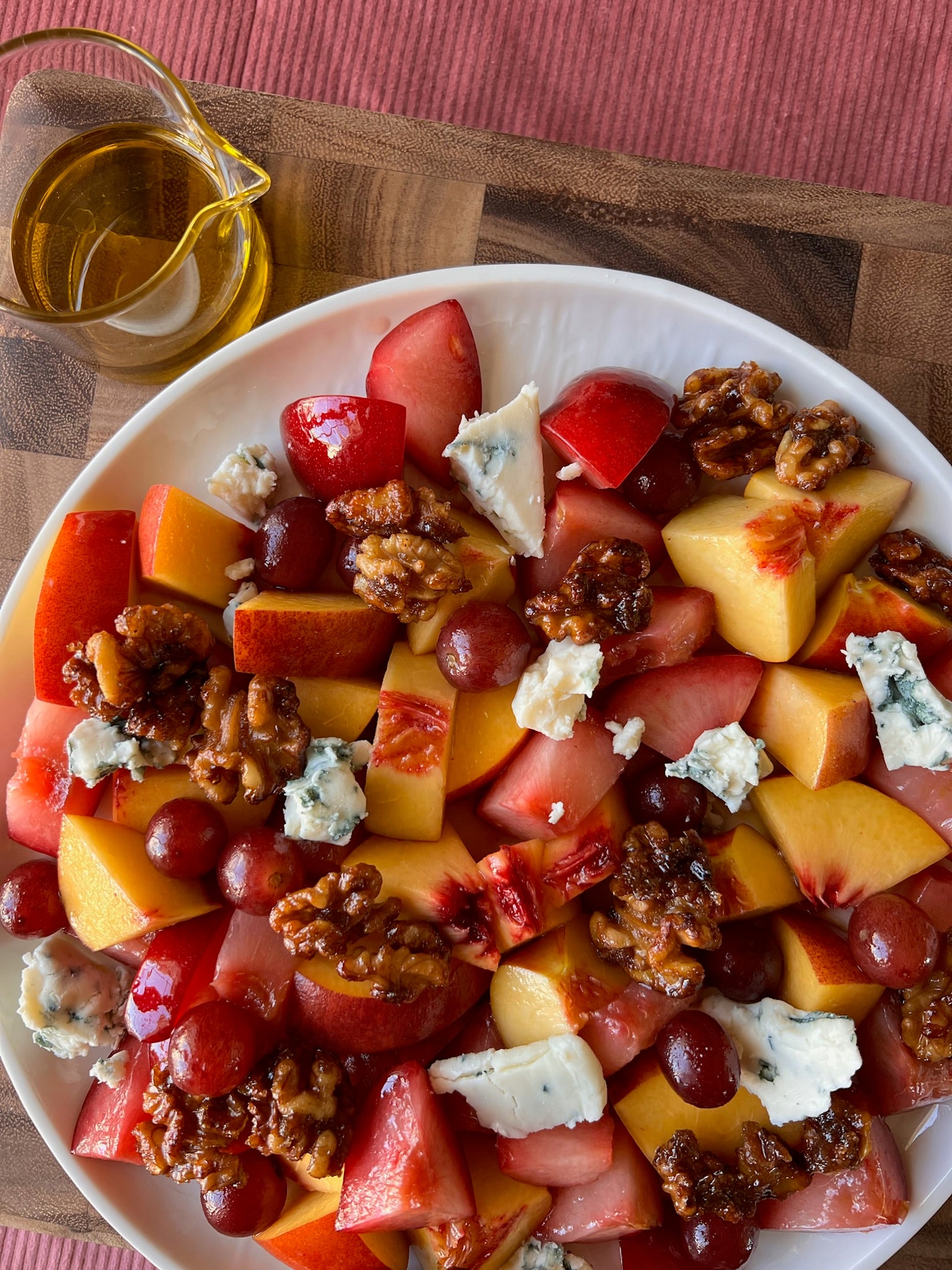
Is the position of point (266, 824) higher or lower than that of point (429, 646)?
lower

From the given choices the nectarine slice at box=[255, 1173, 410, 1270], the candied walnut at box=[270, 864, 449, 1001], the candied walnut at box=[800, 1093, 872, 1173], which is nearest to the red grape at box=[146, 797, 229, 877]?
the candied walnut at box=[270, 864, 449, 1001]

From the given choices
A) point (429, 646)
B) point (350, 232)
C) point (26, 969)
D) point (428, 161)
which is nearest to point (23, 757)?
point (26, 969)

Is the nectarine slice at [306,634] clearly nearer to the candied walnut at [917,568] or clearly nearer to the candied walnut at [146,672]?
the candied walnut at [146,672]

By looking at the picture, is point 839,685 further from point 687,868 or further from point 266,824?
point 266,824

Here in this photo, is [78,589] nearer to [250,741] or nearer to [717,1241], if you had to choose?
[250,741]

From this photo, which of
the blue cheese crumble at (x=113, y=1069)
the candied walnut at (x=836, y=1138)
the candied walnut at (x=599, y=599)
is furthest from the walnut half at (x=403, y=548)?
the candied walnut at (x=836, y=1138)

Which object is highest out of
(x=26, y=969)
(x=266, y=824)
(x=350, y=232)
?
(x=350, y=232)

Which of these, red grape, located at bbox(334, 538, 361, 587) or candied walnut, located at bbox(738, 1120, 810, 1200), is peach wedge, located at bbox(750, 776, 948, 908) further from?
red grape, located at bbox(334, 538, 361, 587)

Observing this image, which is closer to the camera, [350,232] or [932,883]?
[932,883]
